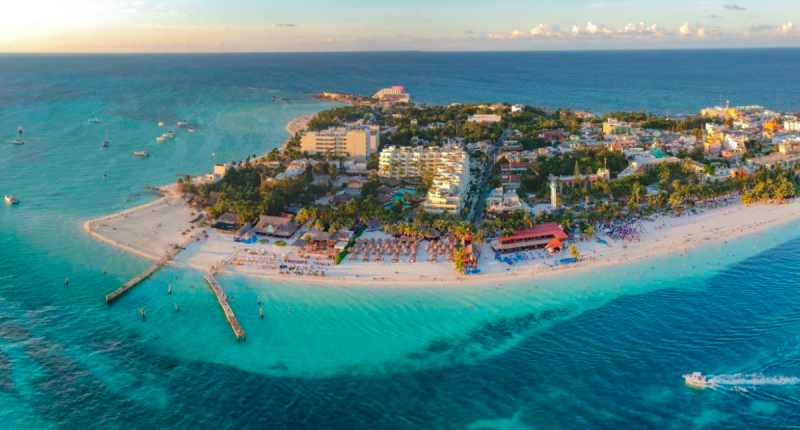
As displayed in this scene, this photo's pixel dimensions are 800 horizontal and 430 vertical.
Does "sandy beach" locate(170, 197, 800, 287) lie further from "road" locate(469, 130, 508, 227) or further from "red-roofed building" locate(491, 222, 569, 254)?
"road" locate(469, 130, 508, 227)

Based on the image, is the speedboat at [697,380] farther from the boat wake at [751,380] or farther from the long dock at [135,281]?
the long dock at [135,281]

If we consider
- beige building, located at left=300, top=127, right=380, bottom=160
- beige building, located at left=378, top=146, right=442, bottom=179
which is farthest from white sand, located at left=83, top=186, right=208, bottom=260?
beige building, located at left=300, top=127, right=380, bottom=160

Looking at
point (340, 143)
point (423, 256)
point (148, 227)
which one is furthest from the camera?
point (340, 143)

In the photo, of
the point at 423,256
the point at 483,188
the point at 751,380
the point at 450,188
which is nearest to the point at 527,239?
the point at 423,256

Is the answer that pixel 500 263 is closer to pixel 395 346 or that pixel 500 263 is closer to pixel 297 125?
pixel 395 346

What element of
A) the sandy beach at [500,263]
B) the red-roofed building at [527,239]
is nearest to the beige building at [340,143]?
the sandy beach at [500,263]
